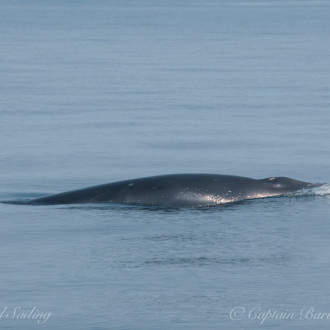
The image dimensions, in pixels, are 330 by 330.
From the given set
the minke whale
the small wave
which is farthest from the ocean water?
the minke whale

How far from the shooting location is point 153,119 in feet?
85.8

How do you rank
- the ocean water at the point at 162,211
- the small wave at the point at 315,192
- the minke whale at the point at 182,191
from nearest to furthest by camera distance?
the ocean water at the point at 162,211 < the minke whale at the point at 182,191 < the small wave at the point at 315,192

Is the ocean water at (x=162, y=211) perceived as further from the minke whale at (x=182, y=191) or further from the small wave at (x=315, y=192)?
the minke whale at (x=182, y=191)

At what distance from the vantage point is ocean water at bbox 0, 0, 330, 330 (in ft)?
36.8

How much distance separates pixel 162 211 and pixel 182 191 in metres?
0.46

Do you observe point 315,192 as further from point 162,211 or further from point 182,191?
point 162,211

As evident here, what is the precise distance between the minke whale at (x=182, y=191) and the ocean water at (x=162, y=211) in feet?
0.71

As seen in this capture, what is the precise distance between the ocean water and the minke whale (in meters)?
0.22

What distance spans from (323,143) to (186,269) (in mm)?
9944

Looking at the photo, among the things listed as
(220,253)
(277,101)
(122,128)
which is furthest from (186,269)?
(277,101)

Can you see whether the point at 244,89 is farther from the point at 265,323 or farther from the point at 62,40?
the point at 62,40

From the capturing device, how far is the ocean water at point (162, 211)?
36.8 feet

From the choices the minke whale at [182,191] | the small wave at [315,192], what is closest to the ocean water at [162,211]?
the small wave at [315,192]

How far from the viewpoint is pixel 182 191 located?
50.8ft
